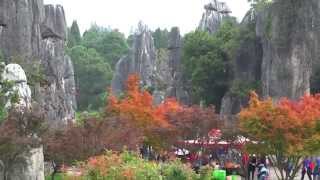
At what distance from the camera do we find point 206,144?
2888 centimetres

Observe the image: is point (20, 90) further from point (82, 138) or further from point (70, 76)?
point (70, 76)

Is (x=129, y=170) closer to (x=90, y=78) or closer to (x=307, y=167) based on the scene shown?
(x=307, y=167)

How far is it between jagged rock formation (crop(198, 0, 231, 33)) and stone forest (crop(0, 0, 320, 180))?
10 centimetres

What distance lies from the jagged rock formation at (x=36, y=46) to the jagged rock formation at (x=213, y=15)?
2422 centimetres

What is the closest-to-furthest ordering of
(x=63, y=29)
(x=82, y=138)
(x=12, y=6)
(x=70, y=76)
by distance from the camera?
(x=82, y=138)
(x=12, y=6)
(x=63, y=29)
(x=70, y=76)

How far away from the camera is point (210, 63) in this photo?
162ft

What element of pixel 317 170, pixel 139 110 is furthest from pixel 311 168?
pixel 139 110

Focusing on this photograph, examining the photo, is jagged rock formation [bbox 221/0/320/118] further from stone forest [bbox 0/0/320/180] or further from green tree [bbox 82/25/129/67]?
green tree [bbox 82/25/129/67]

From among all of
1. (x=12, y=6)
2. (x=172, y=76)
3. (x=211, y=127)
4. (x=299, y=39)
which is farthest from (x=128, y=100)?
(x=172, y=76)

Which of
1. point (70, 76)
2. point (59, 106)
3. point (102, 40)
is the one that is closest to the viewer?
point (59, 106)

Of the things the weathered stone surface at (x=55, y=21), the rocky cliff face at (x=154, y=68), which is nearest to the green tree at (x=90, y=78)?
the rocky cliff face at (x=154, y=68)

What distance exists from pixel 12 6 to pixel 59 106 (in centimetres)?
657

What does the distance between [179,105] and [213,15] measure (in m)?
24.1

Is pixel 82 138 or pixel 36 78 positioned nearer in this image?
pixel 82 138
